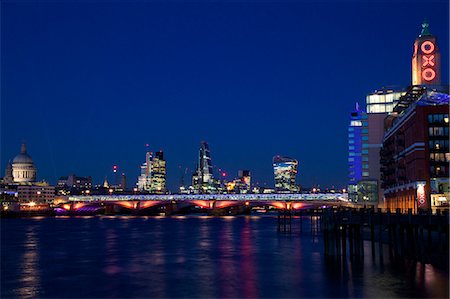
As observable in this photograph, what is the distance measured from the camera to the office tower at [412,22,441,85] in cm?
13912

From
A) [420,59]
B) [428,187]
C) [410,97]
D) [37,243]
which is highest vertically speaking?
[420,59]

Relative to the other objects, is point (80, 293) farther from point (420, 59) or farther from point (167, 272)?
point (420, 59)

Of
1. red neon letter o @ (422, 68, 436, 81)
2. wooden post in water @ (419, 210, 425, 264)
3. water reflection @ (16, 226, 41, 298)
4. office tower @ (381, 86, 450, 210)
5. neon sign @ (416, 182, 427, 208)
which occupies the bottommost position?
water reflection @ (16, 226, 41, 298)

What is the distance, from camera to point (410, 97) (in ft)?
390

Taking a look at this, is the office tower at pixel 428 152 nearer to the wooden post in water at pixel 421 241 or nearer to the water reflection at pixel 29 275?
the wooden post in water at pixel 421 241

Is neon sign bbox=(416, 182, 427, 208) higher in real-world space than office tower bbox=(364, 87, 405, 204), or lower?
lower

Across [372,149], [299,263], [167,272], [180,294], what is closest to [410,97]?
[372,149]

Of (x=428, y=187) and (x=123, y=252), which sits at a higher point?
(x=428, y=187)

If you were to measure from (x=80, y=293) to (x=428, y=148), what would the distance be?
57.3m

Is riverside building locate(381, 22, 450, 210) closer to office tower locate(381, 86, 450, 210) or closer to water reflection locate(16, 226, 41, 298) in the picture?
office tower locate(381, 86, 450, 210)

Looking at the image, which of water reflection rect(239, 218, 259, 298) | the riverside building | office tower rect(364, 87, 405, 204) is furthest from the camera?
office tower rect(364, 87, 405, 204)

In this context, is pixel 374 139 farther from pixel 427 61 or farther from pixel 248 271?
pixel 248 271

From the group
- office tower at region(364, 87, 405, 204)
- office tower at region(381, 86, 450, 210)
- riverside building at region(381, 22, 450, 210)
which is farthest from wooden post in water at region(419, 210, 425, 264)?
office tower at region(364, 87, 405, 204)

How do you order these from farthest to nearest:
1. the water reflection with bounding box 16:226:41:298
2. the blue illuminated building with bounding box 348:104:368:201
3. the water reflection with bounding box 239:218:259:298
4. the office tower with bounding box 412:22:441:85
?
1. the blue illuminated building with bounding box 348:104:368:201
2. the office tower with bounding box 412:22:441:85
3. the water reflection with bounding box 16:226:41:298
4. the water reflection with bounding box 239:218:259:298
